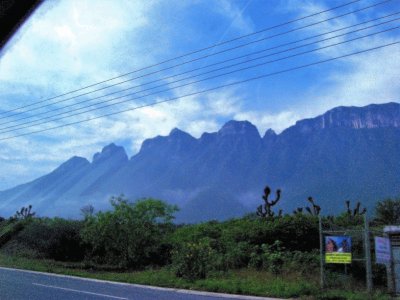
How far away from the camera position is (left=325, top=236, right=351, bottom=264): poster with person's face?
538 inches

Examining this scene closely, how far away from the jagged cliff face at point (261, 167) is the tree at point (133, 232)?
97.3 meters

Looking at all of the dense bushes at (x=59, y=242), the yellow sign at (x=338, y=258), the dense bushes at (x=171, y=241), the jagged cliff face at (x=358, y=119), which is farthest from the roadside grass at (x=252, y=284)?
the jagged cliff face at (x=358, y=119)

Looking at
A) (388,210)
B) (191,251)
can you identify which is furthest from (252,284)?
(388,210)

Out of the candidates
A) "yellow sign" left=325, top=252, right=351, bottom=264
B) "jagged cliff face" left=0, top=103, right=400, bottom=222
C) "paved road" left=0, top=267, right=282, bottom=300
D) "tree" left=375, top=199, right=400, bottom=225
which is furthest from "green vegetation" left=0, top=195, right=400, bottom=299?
"jagged cliff face" left=0, top=103, right=400, bottom=222

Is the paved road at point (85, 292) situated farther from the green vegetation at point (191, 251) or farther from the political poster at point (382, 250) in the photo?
the political poster at point (382, 250)

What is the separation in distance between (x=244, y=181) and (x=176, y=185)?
24.1m

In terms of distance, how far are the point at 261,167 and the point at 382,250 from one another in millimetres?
147846

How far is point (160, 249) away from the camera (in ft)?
80.2

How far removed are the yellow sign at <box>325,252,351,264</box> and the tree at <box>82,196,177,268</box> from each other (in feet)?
37.6

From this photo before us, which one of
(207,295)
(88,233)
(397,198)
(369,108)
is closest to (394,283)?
(207,295)

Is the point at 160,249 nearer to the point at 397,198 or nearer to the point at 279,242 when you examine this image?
the point at 279,242

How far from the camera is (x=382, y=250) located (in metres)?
13.4

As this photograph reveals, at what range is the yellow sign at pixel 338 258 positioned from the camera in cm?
1358

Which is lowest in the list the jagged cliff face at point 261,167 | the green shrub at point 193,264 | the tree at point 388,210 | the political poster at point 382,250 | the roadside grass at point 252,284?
the roadside grass at point 252,284
